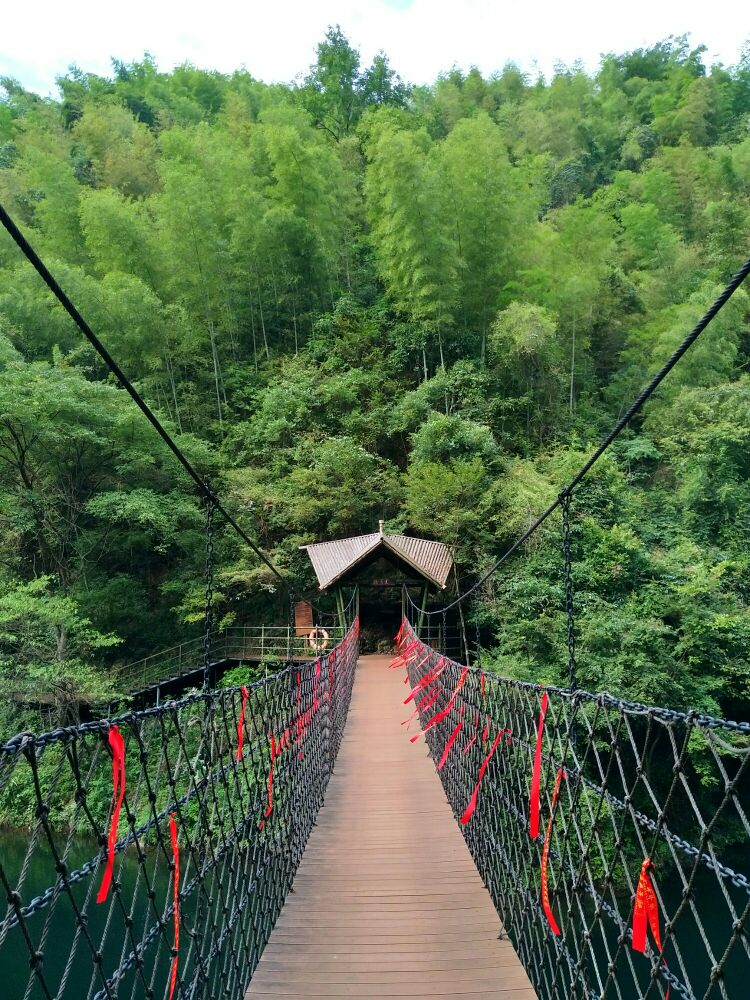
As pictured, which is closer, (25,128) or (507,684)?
(507,684)

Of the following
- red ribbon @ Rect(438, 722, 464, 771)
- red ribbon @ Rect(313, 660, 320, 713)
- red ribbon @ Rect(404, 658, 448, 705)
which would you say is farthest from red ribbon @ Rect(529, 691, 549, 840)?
red ribbon @ Rect(404, 658, 448, 705)

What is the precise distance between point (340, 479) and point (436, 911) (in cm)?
851

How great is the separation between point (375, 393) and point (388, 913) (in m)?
10.6

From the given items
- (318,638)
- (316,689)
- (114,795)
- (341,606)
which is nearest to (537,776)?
(114,795)

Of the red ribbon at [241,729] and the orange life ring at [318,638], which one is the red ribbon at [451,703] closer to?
the red ribbon at [241,729]

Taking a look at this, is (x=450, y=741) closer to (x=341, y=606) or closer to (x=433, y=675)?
(x=433, y=675)

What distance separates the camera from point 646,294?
47.4 feet

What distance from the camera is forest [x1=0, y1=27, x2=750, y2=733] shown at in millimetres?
7402

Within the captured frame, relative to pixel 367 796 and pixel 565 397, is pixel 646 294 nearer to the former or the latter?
pixel 565 397

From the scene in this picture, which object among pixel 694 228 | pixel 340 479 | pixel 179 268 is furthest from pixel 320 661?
pixel 694 228

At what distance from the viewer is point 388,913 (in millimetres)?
2227

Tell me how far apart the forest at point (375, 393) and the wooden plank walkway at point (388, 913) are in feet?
11.5

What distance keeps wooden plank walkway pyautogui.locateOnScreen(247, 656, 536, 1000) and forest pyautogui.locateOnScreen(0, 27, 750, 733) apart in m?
3.51

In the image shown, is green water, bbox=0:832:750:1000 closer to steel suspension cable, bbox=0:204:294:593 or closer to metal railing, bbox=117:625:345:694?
metal railing, bbox=117:625:345:694
